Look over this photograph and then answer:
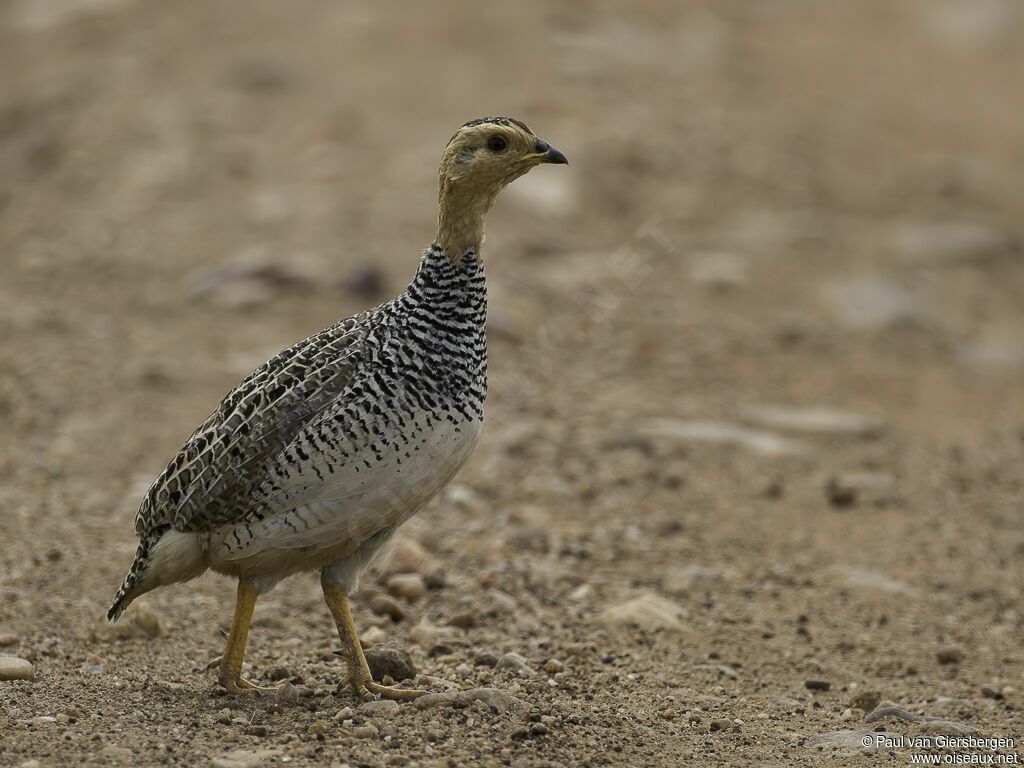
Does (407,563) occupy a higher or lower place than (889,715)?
higher

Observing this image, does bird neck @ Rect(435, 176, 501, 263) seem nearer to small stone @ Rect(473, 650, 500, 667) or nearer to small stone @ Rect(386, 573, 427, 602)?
small stone @ Rect(473, 650, 500, 667)

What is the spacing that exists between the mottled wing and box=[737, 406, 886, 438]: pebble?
18.1ft

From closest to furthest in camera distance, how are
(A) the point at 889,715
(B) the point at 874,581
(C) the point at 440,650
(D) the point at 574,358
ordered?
(A) the point at 889,715 → (C) the point at 440,650 → (B) the point at 874,581 → (D) the point at 574,358

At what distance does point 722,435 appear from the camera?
10.6m

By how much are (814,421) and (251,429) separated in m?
6.28

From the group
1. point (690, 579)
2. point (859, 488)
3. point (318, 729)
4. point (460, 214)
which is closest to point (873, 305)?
point (859, 488)

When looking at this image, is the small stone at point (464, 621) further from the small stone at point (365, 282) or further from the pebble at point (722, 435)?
the small stone at point (365, 282)

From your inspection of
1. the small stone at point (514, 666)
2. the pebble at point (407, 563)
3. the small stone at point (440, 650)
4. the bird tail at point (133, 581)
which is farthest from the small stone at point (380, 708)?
the pebble at point (407, 563)

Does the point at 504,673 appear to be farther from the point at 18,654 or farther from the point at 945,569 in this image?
the point at 945,569

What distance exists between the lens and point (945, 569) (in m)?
8.95

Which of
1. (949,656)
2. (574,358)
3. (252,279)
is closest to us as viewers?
(949,656)

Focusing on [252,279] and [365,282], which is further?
[252,279]

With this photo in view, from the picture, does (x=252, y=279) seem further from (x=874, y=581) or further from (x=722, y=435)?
(x=874, y=581)

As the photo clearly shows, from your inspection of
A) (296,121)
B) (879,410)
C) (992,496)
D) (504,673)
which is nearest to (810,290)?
(879,410)
